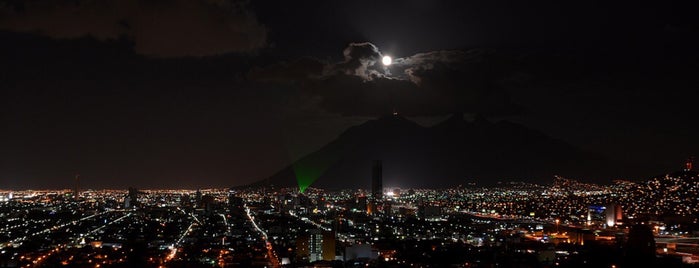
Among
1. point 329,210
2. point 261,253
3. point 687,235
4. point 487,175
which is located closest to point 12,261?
point 261,253

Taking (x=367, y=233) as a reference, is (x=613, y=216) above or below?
above

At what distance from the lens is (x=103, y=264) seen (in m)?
22.7

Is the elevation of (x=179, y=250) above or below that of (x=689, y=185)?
below

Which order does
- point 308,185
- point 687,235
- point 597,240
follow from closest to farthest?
point 597,240, point 687,235, point 308,185

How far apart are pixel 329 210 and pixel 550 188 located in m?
30.3

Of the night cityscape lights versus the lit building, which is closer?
the night cityscape lights

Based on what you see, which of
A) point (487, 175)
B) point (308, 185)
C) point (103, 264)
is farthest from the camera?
point (308, 185)

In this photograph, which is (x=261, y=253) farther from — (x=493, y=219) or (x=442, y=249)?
(x=493, y=219)

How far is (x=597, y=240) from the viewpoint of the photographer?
100ft

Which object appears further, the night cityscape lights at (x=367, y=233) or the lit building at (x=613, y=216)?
the lit building at (x=613, y=216)

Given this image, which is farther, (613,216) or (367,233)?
(613,216)

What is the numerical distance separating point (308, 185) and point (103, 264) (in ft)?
256

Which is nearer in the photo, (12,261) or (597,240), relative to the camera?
(12,261)

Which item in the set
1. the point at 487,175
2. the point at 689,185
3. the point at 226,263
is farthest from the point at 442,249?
the point at 487,175
